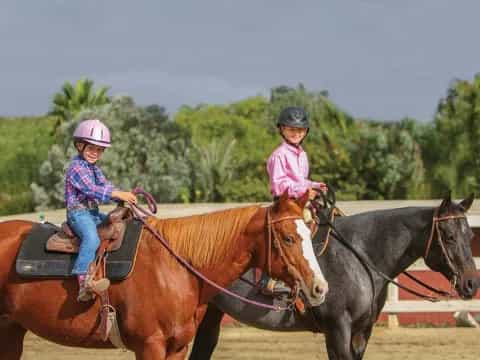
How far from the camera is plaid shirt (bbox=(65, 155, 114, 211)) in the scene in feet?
18.8

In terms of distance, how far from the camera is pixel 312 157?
31453 mm

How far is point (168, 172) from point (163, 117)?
2355mm

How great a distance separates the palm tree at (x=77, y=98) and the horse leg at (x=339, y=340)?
3523 centimetres

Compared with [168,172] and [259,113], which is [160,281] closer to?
[168,172]

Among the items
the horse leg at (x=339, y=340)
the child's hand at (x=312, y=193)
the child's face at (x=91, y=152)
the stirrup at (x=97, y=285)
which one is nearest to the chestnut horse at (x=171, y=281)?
the stirrup at (x=97, y=285)

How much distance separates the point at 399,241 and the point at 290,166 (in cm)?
118

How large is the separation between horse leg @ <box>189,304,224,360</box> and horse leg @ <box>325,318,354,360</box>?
3.86 feet

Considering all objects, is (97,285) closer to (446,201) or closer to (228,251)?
(228,251)

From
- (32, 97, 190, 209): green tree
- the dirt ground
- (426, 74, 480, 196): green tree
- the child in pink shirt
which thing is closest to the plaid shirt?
the child in pink shirt

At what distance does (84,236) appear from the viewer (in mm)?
5660

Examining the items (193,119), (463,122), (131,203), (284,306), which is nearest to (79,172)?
(131,203)

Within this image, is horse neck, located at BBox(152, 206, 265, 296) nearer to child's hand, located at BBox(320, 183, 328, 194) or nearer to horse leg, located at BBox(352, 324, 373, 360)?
child's hand, located at BBox(320, 183, 328, 194)

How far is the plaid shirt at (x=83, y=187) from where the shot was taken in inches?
226

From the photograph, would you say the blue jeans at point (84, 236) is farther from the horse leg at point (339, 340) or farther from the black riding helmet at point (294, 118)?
the horse leg at point (339, 340)
